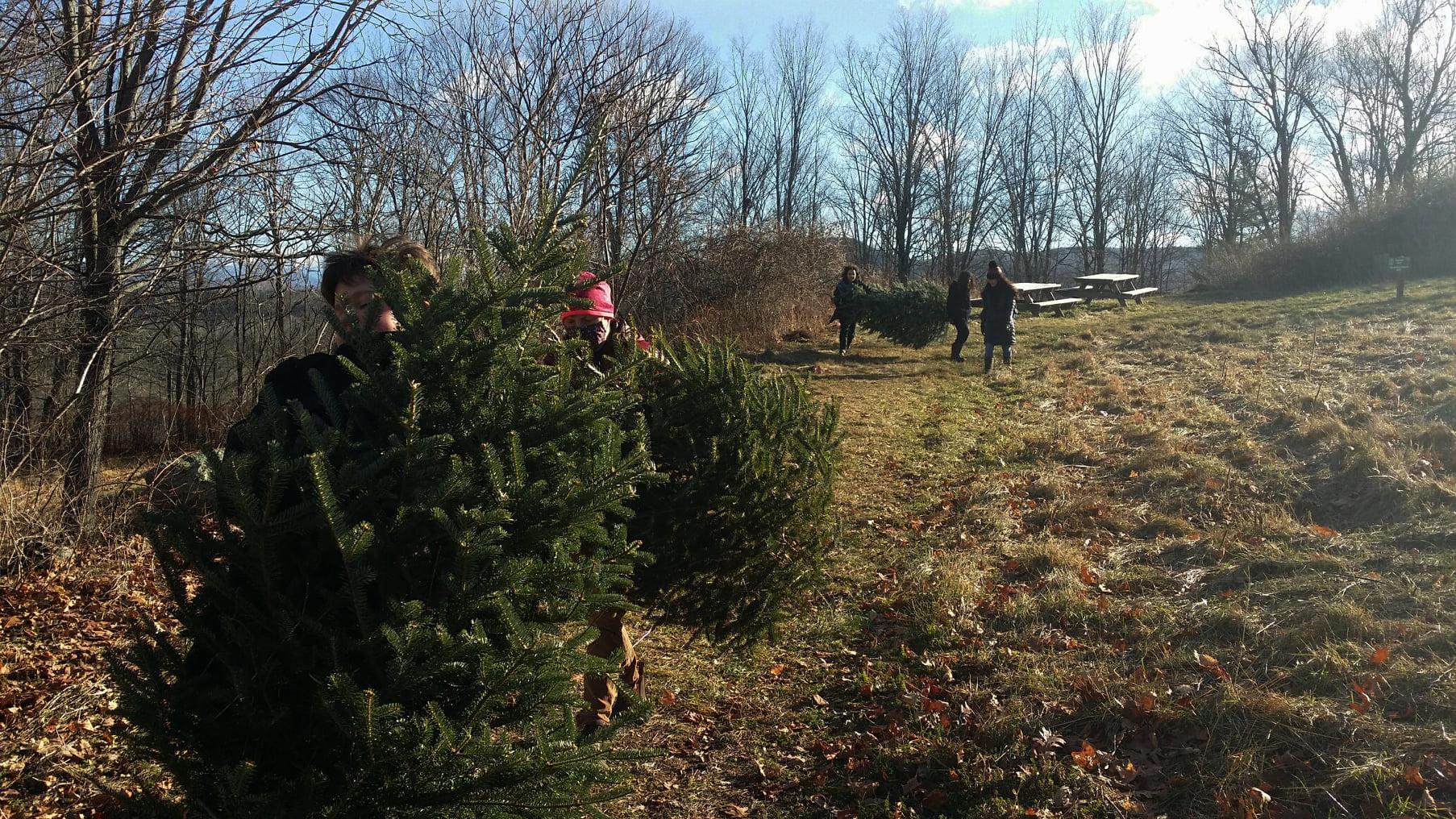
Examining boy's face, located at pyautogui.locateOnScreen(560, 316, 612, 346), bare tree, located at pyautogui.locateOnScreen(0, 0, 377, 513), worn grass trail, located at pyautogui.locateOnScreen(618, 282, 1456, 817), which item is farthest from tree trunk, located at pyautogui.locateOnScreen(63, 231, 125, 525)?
worn grass trail, located at pyautogui.locateOnScreen(618, 282, 1456, 817)

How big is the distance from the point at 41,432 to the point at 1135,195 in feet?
176

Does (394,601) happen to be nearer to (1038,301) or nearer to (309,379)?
(309,379)

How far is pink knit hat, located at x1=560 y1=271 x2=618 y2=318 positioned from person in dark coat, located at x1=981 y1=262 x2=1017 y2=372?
35.3 ft

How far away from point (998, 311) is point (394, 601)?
43.5ft

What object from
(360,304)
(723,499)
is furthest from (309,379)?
(723,499)

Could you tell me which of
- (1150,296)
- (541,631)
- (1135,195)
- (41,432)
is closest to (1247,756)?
(541,631)

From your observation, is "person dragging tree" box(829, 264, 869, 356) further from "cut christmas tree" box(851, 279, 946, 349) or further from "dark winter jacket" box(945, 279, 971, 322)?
"dark winter jacket" box(945, 279, 971, 322)

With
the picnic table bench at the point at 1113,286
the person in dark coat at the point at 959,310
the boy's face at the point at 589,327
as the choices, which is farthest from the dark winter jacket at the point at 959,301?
the boy's face at the point at 589,327

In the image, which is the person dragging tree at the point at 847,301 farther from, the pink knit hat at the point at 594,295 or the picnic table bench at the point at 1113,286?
the pink knit hat at the point at 594,295

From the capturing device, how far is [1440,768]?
10.2ft

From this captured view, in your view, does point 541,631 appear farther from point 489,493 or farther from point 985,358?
point 985,358

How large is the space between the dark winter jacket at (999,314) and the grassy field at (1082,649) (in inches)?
203

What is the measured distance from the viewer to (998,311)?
45.7 feet

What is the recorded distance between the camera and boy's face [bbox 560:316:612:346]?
11.9 feet
